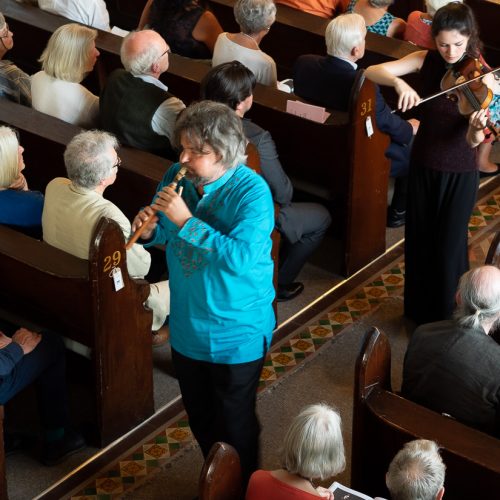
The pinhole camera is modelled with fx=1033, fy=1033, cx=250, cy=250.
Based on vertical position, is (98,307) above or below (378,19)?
below

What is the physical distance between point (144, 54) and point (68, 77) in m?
0.52

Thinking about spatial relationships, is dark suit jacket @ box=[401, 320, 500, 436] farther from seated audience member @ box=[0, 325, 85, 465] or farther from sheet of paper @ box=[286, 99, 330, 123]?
sheet of paper @ box=[286, 99, 330, 123]

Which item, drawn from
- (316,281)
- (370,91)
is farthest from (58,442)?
(370,91)

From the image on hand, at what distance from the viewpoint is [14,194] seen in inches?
169

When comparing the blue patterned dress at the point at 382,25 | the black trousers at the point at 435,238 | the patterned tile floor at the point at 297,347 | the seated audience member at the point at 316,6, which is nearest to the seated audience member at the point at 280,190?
the patterned tile floor at the point at 297,347

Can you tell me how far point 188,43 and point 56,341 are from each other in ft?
9.38

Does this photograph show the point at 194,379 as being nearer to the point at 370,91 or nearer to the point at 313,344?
the point at 313,344

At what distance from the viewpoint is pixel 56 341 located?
4016 mm

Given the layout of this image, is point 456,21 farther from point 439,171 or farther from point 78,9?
point 78,9

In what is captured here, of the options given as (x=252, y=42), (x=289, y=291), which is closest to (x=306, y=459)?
(x=289, y=291)

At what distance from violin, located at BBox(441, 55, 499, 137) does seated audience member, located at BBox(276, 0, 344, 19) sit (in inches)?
97.4

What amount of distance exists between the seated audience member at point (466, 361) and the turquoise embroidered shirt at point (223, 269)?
1.82ft

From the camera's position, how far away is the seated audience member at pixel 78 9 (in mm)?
6367

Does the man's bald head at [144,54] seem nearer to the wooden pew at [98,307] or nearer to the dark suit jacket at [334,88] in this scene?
the dark suit jacket at [334,88]
